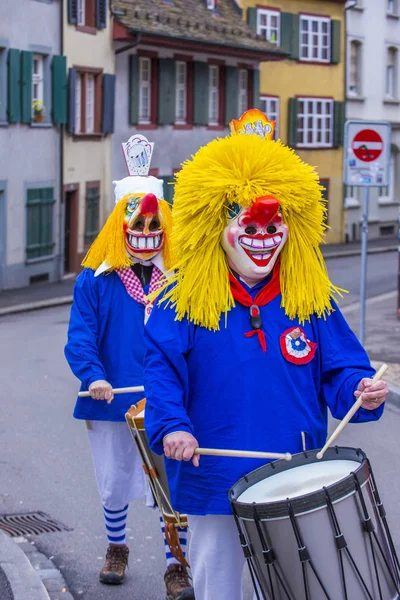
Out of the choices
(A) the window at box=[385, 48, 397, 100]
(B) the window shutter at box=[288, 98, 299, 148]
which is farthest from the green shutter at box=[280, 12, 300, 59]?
(A) the window at box=[385, 48, 397, 100]

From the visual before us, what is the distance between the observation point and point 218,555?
4.32 metres

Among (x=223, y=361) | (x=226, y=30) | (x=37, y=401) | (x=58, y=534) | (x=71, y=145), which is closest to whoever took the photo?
(x=223, y=361)

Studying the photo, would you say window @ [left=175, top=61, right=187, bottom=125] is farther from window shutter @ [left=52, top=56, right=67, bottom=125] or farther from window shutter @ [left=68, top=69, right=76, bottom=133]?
window shutter @ [left=52, top=56, right=67, bottom=125]

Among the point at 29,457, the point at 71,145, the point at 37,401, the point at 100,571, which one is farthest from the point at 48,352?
the point at 71,145

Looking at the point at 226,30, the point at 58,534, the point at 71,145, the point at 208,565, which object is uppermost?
the point at 226,30

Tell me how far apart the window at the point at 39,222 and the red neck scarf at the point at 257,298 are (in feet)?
74.1

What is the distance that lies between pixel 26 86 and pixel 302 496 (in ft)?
76.4

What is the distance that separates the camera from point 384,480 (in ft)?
27.3

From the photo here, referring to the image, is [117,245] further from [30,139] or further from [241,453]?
[30,139]

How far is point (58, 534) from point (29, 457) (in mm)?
2066

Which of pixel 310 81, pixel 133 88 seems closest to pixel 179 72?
pixel 133 88

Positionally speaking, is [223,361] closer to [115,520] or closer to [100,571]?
[115,520]

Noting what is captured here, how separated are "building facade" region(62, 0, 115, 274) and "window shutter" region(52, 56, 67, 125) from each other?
0.40m

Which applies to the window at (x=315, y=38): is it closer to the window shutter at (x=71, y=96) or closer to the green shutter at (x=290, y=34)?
the green shutter at (x=290, y=34)
